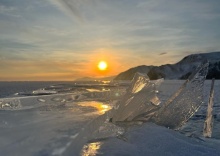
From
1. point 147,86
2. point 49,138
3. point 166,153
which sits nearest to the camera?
point 166,153

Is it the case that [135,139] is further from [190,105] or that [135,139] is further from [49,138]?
[190,105]

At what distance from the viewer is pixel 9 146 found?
12.7 feet

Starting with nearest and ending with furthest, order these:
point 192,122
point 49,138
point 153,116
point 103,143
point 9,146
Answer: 1. point 9,146
2. point 49,138
3. point 103,143
4. point 153,116
5. point 192,122

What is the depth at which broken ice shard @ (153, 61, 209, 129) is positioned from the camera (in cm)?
775

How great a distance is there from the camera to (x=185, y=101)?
788cm

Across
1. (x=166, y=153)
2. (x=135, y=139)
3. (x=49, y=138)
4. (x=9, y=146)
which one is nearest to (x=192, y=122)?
(x=135, y=139)

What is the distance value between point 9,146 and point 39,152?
0.60 metres

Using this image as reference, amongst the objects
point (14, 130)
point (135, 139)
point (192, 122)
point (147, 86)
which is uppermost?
point (147, 86)

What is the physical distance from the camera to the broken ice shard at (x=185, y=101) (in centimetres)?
775

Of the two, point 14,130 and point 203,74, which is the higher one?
point 203,74

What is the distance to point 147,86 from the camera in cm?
820

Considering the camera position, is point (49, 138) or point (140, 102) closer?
point (49, 138)

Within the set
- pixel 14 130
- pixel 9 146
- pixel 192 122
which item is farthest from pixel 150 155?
Answer: pixel 192 122

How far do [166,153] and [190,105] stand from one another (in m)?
4.12
